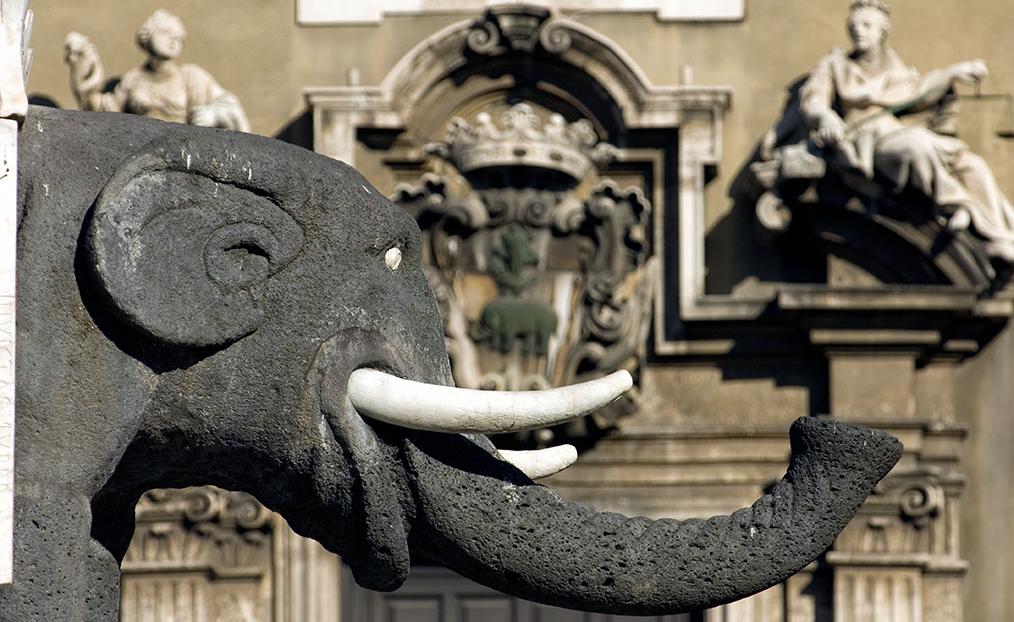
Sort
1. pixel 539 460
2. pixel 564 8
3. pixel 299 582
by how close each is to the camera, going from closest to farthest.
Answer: pixel 539 460, pixel 299 582, pixel 564 8

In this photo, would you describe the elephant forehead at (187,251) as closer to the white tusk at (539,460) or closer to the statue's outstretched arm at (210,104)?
the white tusk at (539,460)

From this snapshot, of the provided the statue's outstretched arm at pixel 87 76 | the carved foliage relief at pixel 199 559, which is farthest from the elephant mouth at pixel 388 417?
the statue's outstretched arm at pixel 87 76

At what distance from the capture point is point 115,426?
4.16m

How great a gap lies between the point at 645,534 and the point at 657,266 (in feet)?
24.8

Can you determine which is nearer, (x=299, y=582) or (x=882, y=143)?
(x=882, y=143)

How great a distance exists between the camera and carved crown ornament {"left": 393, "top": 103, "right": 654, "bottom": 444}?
455 inches

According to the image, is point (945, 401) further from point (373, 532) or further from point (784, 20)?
point (373, 532)

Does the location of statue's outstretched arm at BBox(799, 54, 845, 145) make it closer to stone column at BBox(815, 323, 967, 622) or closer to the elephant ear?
stone column at BBox(815, 323, 967, 622)

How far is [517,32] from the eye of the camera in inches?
460

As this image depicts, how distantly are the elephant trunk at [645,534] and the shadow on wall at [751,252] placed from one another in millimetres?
7520

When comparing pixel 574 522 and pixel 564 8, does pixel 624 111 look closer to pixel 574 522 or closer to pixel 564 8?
pixel 564 8

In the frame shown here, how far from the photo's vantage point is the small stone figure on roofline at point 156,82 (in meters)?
11.6

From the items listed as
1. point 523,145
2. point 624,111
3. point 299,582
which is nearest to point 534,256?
point 523,145

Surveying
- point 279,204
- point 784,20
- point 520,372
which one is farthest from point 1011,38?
point 279,204
